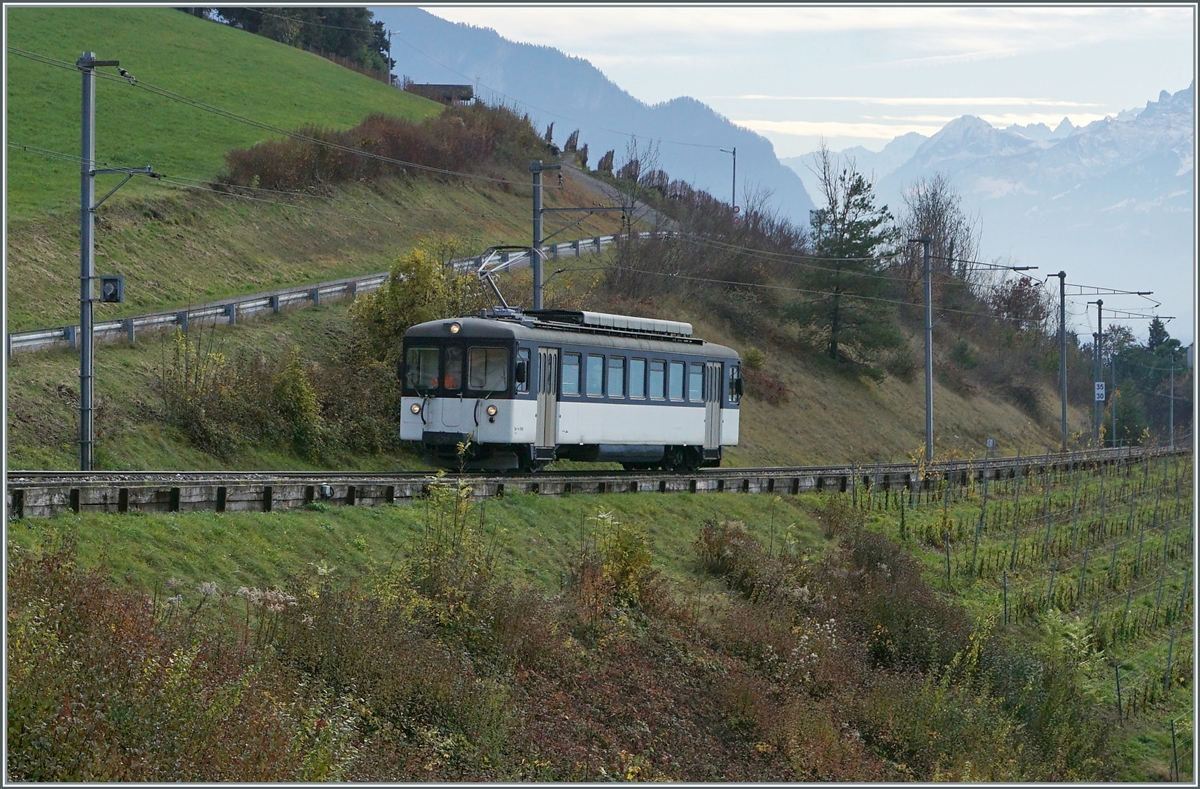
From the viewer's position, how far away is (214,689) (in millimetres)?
10547

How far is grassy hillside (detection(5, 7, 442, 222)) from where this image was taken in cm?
4762

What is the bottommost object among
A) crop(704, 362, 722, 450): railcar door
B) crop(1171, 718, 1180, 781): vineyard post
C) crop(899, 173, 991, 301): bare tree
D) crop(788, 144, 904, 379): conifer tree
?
crop(1171, 718, 1180, 781): vineyard post

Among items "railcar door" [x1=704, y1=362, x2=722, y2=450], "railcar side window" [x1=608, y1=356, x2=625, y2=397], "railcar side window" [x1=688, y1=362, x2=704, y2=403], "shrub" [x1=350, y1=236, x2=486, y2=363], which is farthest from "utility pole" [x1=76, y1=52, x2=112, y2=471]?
"railcar door" [x1=704, y1=362, x2=722, y2=450]

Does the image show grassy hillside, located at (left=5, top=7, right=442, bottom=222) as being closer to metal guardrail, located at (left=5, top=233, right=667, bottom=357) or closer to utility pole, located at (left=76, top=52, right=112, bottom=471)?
metal guardrail, located at (left=5, top=233, right=667, bottom=357)

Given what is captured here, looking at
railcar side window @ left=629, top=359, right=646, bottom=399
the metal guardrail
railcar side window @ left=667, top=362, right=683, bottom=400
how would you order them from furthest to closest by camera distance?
the metal guardrail, railcar side window @ left=667, top=362, right=683, bottom=400, railcar side window @ left=629, top=359, right=646, bottom=399

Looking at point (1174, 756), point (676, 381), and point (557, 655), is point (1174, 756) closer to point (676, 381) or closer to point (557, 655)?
point (557, 655)

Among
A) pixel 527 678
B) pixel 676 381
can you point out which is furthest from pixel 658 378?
pixel 527 678

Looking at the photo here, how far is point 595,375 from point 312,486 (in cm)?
911

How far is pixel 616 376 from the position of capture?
26031mm

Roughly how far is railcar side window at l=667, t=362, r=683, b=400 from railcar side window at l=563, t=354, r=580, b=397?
3.37 metres

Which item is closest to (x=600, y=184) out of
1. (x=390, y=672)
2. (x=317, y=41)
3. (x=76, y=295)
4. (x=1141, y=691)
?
(x=317, y=41)

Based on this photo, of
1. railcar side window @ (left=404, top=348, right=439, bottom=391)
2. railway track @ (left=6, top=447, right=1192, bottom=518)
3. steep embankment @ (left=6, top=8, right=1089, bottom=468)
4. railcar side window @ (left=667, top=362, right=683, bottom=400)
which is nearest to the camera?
railway track @ (left=6, top=447, right=1192, bottom=518)

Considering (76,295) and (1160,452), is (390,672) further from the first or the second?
(1160,452)

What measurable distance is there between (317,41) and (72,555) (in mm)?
84656
